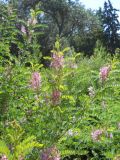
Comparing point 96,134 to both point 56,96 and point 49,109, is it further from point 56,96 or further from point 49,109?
point 56,96

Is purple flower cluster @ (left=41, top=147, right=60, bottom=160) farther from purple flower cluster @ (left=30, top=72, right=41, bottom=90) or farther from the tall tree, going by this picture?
the tall tree

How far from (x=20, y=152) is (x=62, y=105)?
4.37ft

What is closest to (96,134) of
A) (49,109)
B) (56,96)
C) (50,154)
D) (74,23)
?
(49,109)

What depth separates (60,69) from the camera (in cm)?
291

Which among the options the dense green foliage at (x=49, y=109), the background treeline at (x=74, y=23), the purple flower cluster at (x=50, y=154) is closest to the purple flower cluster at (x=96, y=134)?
the dense green foliage at (x=49, y=109)

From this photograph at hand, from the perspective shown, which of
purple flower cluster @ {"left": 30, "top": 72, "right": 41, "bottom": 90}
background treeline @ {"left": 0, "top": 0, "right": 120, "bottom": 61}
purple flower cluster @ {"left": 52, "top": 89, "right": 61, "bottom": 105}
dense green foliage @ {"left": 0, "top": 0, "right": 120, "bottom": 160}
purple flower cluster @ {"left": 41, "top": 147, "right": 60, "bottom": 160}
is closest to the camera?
purple flower cluster @ {"left": 41, "top": 147, "right": 60, "bottom": 160}

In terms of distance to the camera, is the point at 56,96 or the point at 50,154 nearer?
the point at 50,154

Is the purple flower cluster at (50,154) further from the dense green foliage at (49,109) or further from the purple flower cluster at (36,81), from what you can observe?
the purple flower cluster at (36,81)

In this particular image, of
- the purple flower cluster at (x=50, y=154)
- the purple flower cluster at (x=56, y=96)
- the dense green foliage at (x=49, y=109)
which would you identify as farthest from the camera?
the purple flower cluster at (x=56, y=96)

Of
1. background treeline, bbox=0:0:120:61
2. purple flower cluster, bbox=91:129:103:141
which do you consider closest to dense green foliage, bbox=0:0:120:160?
purple flower cluster, bbox=91:129:103:141

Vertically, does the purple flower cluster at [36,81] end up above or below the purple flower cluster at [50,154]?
above

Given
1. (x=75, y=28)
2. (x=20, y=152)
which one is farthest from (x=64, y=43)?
(x=20, y=152)

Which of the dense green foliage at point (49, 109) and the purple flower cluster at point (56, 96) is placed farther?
the purple flower cluster at point (56, 96)

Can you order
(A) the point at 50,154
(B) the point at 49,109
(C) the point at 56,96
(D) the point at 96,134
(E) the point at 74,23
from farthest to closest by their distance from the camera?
(E) the point at 74,23 < (D) the point at 96,134 < (B) the point at 49,109 < (C) the point at 56,96 < (A) the point at 50,154
